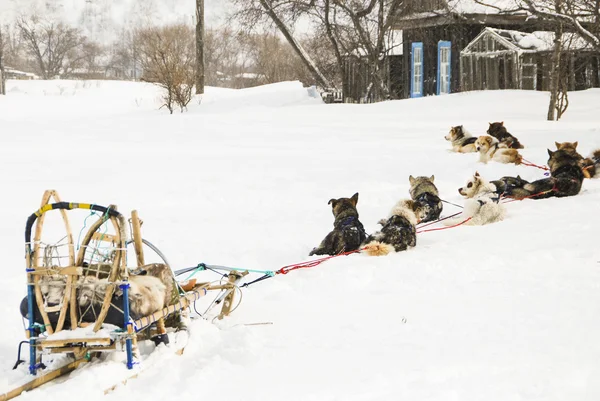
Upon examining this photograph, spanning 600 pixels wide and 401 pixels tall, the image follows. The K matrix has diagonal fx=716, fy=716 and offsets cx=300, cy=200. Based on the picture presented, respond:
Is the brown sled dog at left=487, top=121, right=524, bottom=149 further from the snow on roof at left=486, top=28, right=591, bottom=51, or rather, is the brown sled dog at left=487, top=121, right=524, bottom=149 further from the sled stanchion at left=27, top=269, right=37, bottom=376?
the snow on roof at left=486, top=28, right=591, bottom=51

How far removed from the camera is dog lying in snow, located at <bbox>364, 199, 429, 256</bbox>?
6.21m

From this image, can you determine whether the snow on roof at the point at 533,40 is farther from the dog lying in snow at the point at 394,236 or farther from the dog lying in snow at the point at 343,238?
the dog lying in snow at the point at 343,238

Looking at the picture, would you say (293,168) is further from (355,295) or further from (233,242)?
(355,295)

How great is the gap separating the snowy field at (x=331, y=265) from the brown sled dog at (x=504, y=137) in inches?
13.6

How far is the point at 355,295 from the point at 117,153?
7804mm

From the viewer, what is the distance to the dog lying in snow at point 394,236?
621 centimetres

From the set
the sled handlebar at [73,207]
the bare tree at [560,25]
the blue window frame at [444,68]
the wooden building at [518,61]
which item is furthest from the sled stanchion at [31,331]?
the blue window frame at [444,68]

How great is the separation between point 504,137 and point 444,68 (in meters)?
13.3

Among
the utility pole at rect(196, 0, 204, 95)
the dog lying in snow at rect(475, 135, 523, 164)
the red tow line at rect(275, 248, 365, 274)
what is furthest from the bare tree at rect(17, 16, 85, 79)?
the red tow line at rect(275, 248, 365, 274)

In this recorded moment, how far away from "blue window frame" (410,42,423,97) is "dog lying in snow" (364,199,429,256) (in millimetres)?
20181

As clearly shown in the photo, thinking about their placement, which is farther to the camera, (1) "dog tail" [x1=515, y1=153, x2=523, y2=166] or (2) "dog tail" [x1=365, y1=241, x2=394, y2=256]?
(1) "dog tail" [x1=515, y1=153, x2=523, y2=166]

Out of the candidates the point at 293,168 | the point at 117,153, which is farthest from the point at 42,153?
the point at 293,168

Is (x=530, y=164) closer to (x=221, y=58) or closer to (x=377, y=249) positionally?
(x=377, y=249)

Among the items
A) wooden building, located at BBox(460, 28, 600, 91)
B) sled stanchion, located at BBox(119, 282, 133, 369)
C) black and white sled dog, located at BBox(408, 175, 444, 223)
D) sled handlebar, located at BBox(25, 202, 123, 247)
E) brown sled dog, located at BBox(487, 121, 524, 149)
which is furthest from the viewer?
wooden building, located at BBox(460, 28, 600, 91)
